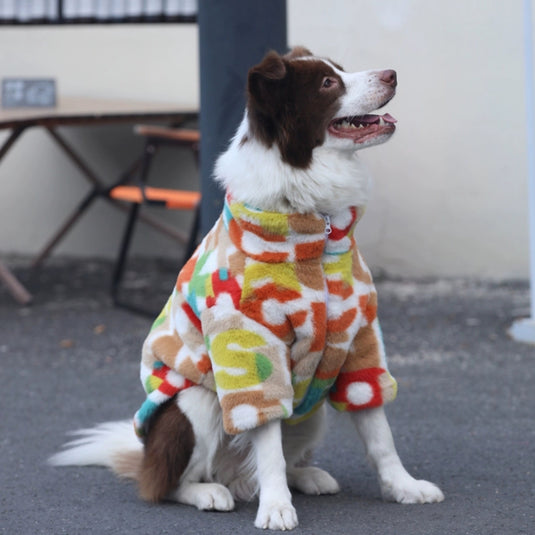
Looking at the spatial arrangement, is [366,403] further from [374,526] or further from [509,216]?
[509,216]

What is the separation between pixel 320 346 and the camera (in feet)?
10.0

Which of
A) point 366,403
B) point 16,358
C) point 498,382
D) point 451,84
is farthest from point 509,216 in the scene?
point 366,403

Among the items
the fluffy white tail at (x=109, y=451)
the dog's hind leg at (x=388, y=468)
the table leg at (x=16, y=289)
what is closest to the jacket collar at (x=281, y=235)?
the dog's hind leg at (x=388, y=468)

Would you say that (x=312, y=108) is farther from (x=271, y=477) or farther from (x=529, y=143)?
(x=529, y=143)

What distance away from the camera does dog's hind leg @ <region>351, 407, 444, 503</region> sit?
322 cm

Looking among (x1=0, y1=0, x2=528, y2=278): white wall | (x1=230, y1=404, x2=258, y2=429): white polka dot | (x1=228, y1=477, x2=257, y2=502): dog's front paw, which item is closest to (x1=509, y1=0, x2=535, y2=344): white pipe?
(x1=0, y1=0, x2=528, y2=278): white wall

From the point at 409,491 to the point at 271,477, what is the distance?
42cm

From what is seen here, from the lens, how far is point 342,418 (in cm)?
335

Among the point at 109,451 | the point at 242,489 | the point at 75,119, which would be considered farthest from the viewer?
the point at 75,119

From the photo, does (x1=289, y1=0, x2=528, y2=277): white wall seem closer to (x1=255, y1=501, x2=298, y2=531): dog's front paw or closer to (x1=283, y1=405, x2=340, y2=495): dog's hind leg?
(x1=283, y1=405, x2=340, y2=495): dog's hind leg

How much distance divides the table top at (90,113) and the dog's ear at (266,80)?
3146 mm

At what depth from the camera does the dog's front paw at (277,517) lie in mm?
3021

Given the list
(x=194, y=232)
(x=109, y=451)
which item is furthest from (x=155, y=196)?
(x=109, y=451)

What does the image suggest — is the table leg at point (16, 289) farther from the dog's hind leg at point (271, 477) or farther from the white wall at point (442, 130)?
the dog's hind leg at point (271, 477)
